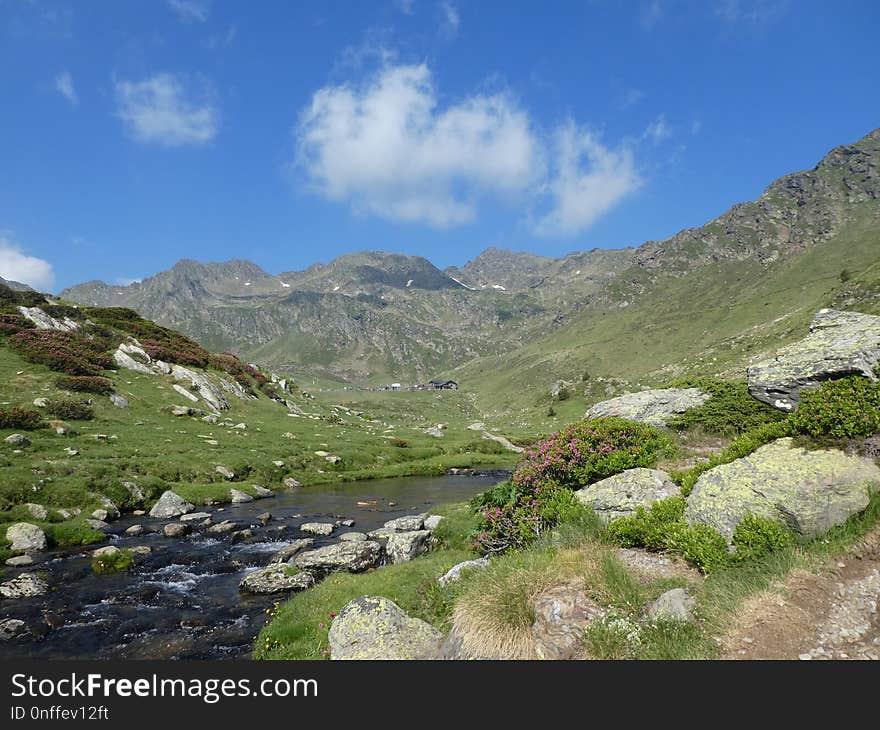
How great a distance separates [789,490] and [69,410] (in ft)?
203

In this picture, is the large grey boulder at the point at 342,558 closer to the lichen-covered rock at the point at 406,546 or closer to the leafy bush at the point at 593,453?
the lichen-covered rock at the point at 406,546

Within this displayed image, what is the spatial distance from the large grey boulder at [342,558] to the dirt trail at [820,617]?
2091cm

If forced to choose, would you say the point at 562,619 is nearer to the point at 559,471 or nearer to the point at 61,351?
the point at 559,471

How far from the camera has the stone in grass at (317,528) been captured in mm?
33562

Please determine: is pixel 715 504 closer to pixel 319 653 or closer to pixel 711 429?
pixel 711 429

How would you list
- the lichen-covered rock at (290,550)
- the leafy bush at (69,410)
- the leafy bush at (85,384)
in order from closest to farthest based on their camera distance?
the lichen-covered rock at (290,550)
the leafy bush at (69,410)
the leafy bush at (85,384)

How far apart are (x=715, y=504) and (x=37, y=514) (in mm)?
39006

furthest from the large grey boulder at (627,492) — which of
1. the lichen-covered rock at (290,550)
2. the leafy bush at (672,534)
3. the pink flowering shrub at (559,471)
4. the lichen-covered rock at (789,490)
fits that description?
the lichen-covered rock at (290,550)

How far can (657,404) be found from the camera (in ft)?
67.7

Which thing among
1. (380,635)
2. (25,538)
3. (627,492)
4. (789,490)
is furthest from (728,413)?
(25,538)

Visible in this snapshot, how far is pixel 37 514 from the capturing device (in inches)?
1161

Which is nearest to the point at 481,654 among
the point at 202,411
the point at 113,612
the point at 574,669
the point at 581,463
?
the point at 574,669

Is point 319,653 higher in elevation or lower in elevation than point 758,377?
lower

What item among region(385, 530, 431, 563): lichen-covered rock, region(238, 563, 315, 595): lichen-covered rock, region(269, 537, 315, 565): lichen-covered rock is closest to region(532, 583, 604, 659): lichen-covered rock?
region(238, 563, 315, 595): lichen-covered rock
